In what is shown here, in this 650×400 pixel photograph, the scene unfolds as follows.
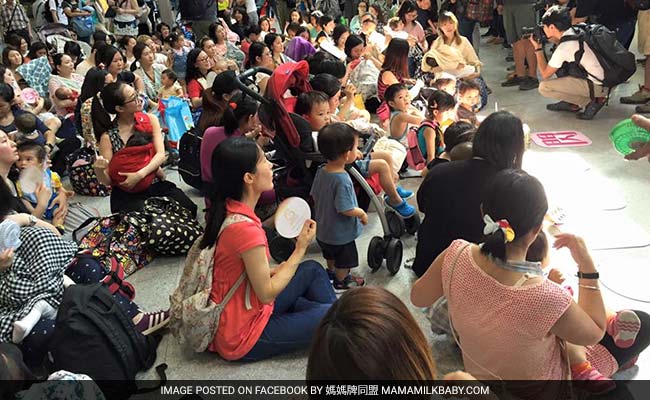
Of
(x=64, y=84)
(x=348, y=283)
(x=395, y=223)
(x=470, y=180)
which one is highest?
(x=470, y=180)

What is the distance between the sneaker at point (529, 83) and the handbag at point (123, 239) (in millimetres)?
4515

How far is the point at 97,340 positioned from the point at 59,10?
25.1 ft

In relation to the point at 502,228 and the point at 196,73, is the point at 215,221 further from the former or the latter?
the point at 196,73

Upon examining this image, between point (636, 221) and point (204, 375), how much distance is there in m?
2.61

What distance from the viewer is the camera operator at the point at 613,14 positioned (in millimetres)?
5000

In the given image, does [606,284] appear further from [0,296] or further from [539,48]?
[539,48]

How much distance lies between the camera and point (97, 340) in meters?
2.10

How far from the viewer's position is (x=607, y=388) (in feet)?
6.35

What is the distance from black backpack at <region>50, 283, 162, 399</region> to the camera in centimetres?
206

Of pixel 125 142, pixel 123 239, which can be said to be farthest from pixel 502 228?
pixel 125 142

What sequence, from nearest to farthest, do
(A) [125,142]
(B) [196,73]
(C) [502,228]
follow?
(C) [502,228]
(A) [125,142]
(B) [196,73]

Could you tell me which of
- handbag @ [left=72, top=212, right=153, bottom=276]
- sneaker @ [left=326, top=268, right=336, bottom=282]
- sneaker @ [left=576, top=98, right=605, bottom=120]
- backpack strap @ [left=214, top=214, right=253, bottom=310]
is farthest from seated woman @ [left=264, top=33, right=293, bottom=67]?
backpack strap @ [left=214, top=214, right=253, bottom=310]

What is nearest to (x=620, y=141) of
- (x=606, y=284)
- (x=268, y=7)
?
(x=606, y=284)

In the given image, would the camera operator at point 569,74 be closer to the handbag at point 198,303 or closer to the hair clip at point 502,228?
the hair clip at point 502,228
